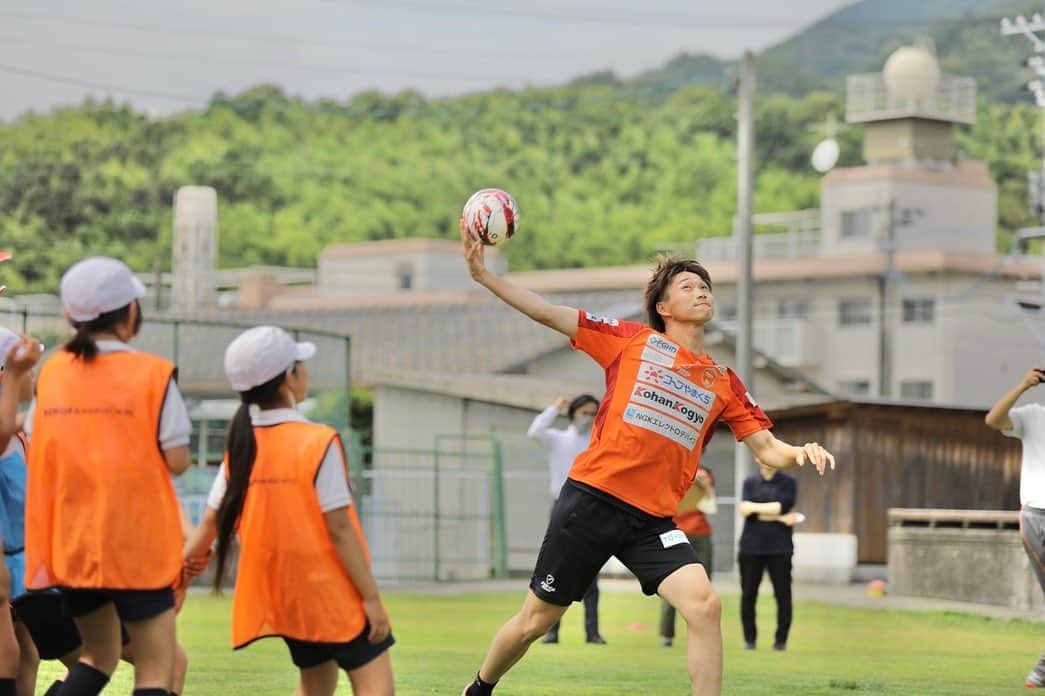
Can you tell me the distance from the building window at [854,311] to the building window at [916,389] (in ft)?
8.24

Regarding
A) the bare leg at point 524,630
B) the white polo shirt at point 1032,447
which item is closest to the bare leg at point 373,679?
the bare leg at point 524,630

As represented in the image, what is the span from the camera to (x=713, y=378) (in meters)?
9.30

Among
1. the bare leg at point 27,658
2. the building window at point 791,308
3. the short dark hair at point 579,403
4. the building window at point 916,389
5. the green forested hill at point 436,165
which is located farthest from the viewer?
the green forested hill at point 436,165

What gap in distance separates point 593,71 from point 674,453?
105166 millimetres

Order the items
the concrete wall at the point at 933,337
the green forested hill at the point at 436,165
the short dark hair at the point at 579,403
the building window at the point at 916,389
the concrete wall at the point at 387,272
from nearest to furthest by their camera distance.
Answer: the short dark hair at the point at 579,403
the concrete wall at the point at 933,337
the building window at the point at 916,389
the concrete wall at the point at 387,272
the green forested hill at the point at 436,165

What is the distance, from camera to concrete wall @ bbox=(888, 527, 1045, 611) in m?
24.9

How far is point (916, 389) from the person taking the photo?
2665 inches

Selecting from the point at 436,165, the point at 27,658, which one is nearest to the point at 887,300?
the point at 436,165

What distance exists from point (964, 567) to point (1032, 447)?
14.0 metres

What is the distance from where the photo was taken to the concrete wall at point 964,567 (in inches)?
979

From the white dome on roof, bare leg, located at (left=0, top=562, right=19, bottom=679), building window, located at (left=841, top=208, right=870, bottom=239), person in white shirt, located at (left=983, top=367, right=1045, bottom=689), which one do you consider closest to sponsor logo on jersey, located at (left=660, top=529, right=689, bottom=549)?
bare leg, located at (left=0, top=562, right=19, bottom=679)

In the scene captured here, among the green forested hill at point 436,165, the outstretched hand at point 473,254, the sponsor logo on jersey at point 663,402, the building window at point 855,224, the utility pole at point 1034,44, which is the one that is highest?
the green forested hill at point 436,165

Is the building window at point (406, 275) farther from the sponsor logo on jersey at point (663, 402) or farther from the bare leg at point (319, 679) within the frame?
the bare leg at point (319, 679)

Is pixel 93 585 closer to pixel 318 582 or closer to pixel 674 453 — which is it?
pixel 318 582
